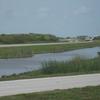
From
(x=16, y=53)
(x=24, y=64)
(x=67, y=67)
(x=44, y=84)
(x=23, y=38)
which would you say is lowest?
(x=23, y=38)

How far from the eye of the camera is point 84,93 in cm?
1191

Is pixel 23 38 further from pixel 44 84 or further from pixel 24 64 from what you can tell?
pixel 44 84

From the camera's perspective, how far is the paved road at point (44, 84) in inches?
481

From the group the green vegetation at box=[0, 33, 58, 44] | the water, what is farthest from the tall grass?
the green vegetation at box=[0, 33, 58, 44]

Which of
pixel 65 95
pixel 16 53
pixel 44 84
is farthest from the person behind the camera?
pixel 16 53

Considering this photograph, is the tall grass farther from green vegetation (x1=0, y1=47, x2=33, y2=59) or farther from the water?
green vegetation (x1=0, y1=47, x2=33, y2=59)

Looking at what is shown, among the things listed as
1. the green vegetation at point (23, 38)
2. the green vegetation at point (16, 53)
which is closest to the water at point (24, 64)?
the green vegetation at point (16, 53)

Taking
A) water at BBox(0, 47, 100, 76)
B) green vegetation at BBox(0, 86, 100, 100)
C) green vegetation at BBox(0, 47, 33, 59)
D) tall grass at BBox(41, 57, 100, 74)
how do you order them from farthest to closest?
green vegetation at BBox(0, 47, 33, 59)
water at BBox(0, 47, 100, 76)
tall grass at BBox(41, 57, 100, 74)
green vegetation at BBox(0, 86, 100, 100)

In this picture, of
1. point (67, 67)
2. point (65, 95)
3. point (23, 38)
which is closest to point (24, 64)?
point (67, 67)

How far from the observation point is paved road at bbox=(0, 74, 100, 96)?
12.2 meters

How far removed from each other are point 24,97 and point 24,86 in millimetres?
1737

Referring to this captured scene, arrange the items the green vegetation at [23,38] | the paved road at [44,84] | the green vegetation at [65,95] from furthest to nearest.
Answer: the green vegetation at [23,38] → the paved road at [44,84] → the green vegetation at [65,95]

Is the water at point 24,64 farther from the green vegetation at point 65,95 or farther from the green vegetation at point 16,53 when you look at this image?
the green vegetation at point 65,95

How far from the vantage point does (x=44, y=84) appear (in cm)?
1348
